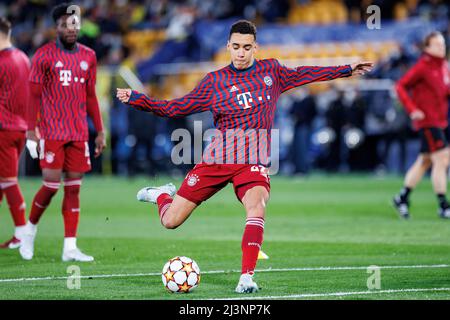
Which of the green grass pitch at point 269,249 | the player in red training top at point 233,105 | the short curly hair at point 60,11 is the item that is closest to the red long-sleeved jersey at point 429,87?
the green grass pitch at point 269,249

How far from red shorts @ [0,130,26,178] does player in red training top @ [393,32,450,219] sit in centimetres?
608

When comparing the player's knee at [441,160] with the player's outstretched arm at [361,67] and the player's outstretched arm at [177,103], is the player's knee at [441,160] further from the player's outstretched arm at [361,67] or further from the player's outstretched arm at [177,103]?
the player's outstretched arm at [177,103]

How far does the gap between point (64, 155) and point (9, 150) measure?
130 centimetres

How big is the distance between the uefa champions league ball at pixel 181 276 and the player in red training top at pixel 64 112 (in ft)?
8.93

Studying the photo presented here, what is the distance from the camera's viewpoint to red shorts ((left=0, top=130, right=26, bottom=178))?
467 inches

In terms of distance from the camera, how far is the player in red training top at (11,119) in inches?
468

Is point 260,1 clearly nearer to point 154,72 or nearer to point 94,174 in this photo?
point 154,72

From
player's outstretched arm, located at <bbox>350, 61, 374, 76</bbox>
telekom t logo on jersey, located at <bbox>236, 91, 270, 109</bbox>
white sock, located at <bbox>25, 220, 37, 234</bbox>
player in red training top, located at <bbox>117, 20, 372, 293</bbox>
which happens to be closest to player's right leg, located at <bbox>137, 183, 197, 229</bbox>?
player in red training top, located at <bbox>117, 20, 372, 293</bbox>

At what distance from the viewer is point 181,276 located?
320 inches

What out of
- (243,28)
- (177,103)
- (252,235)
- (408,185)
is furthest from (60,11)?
(408,185)

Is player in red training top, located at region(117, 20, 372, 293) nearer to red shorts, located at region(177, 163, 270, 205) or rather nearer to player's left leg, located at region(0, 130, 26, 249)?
red shorts, located at region(177, 163, 270, 205)
